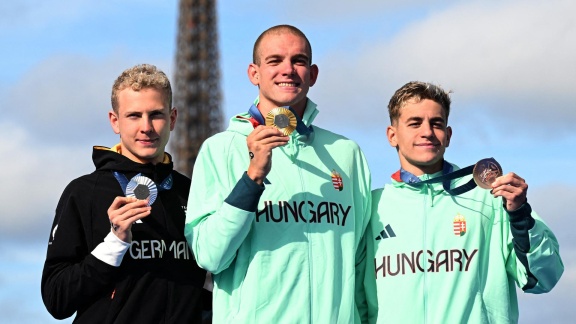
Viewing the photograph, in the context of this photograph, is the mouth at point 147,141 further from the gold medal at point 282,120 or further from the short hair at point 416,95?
the short hair at point 416,95

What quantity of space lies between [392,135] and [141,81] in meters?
1.66

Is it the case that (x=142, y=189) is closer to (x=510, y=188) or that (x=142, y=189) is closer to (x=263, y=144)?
(x=263, y=144)

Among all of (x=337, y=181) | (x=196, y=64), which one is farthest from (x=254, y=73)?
(x=196, y=64)

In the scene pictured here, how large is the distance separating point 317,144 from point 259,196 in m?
0.85

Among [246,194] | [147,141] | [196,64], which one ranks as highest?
[196,64]

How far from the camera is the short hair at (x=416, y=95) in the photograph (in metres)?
8.98

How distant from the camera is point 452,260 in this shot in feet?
28.8

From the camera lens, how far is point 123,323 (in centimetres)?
846

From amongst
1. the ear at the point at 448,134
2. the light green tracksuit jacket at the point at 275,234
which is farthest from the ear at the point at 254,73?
the ear at the point at 448,134

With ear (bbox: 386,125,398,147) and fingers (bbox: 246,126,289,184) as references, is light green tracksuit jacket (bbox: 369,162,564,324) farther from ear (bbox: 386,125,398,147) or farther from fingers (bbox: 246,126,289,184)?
fingers (bbox: 246,126,289,184)

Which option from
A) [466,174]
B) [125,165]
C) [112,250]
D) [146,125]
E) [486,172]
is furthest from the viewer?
[466,174]

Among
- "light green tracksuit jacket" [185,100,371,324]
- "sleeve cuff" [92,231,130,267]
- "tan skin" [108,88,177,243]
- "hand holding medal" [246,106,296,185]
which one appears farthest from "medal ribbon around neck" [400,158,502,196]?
"sleeve cuff" [92,231,130,267]

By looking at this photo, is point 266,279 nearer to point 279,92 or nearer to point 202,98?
point 279,92

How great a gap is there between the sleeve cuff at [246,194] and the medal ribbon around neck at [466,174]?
1.30 metres
